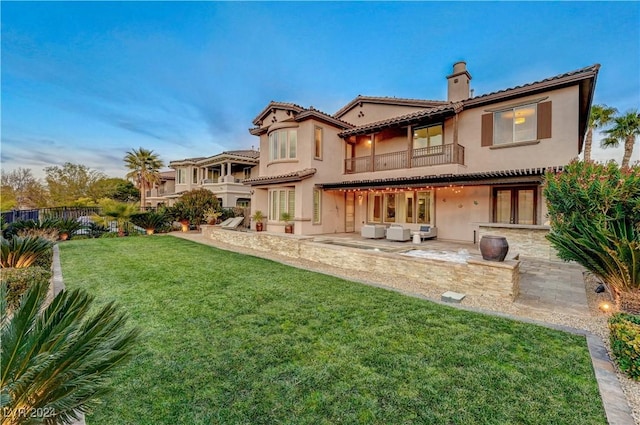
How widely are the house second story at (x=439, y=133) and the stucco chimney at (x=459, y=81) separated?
5 cm

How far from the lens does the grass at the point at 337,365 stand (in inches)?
114

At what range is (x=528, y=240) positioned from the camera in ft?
36.3

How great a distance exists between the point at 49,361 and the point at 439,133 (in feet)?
56.6

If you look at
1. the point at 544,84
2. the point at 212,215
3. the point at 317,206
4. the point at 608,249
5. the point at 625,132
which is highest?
the point at 625,132

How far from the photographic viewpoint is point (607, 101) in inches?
890

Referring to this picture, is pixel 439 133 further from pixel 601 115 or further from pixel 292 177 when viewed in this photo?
pixel 601 115

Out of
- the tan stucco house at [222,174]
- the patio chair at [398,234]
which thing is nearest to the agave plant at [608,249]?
the patio chair at [398,234]

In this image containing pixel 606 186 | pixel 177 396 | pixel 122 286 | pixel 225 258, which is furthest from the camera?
pixel 225 258

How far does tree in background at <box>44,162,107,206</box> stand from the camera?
106ft

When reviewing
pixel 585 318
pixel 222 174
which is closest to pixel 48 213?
pixel 222 174

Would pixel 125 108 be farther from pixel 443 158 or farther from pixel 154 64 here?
pixel 443 158

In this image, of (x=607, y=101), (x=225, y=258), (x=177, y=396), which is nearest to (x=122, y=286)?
(x=225, y=258)

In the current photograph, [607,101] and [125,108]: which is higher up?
[607,101]

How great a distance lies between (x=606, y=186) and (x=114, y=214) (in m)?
23.7
